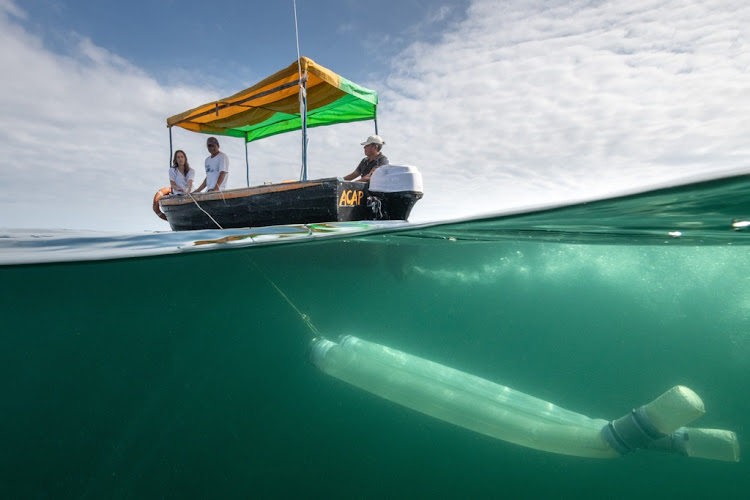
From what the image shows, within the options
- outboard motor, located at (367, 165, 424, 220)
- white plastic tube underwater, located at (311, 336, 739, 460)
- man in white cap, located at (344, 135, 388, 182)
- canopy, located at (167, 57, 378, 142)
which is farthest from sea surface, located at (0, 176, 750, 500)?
canopy, located at (167, 57, 378, 142)

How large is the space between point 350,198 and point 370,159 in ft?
6.17

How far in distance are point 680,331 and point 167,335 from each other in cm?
2260

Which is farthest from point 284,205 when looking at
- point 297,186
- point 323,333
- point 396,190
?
point 323,333

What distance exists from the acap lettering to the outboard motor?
437mm

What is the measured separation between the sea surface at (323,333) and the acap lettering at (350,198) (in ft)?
3.05

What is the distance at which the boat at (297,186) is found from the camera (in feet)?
24.0

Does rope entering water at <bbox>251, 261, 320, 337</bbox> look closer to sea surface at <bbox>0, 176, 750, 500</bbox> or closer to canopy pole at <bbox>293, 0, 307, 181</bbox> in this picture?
sea surface at <bbox>0, 176, 750, 500</bbox>

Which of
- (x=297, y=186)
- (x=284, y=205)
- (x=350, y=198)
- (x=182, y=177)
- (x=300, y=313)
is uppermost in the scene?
(x=182, y=177)

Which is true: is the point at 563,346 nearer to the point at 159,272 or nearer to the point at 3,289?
the point at 159,272

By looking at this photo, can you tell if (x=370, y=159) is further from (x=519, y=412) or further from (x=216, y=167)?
(x=519, y=412)

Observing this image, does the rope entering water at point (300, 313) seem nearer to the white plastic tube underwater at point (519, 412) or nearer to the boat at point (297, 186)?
the boat at point (297, 186)

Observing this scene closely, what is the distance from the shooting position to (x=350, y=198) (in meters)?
7.70

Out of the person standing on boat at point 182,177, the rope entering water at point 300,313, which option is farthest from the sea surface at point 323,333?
the person standing on boat at point 182,177

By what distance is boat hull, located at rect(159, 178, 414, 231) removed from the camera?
24.2 ft
